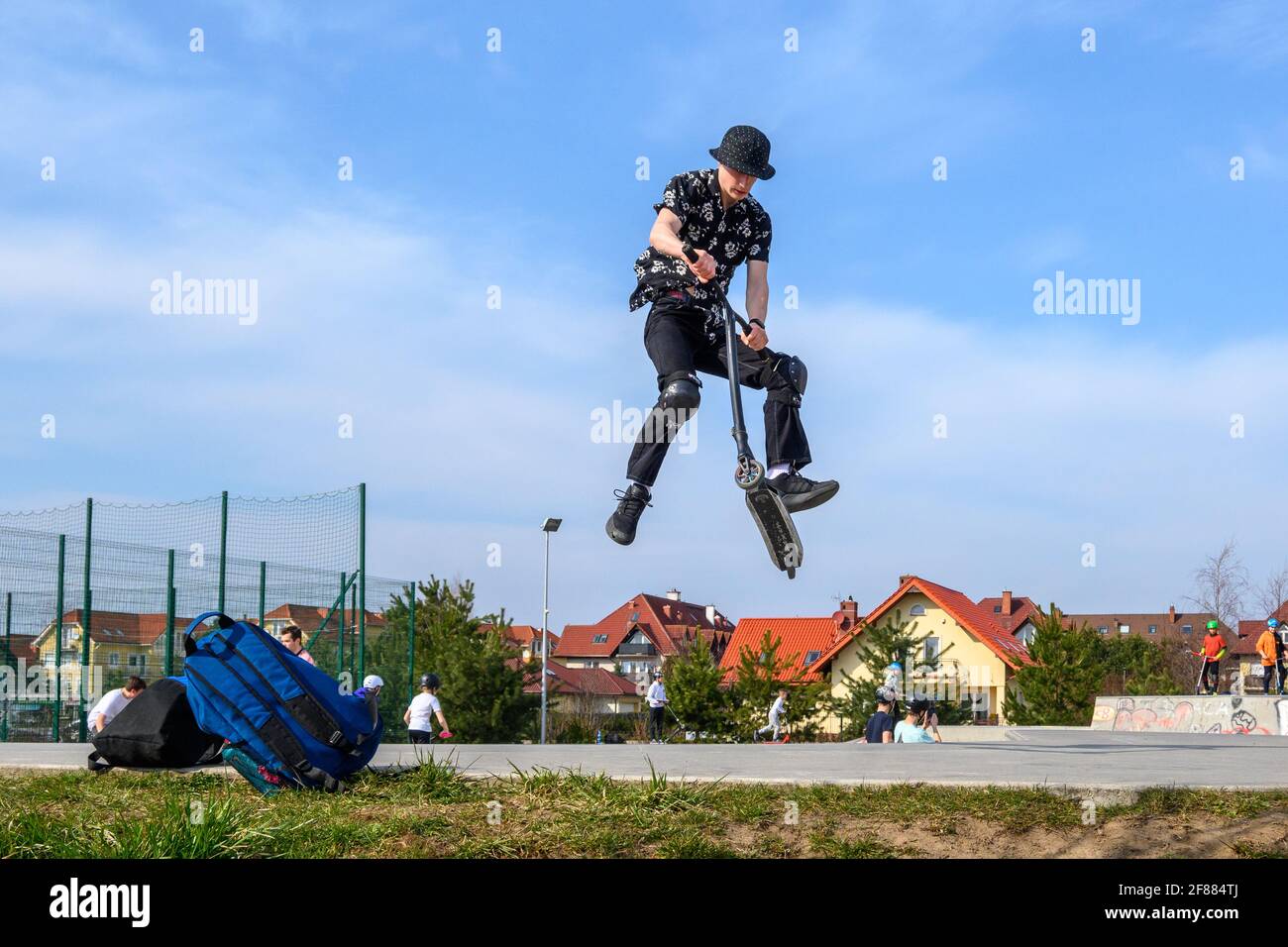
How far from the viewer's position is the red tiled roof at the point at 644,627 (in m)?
116

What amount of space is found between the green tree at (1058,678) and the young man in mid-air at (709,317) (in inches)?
1490

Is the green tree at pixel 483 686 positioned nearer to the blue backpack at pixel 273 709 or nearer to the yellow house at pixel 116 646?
the yellow house at pixel 116 646

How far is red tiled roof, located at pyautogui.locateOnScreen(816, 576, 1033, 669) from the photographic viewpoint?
56219 mm

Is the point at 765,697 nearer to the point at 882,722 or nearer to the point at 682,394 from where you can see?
the point at 882,722

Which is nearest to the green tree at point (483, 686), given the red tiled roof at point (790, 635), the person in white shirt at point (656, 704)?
the person in white shirt at point (656, 704)

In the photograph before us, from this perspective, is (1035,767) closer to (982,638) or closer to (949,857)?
(949,857)

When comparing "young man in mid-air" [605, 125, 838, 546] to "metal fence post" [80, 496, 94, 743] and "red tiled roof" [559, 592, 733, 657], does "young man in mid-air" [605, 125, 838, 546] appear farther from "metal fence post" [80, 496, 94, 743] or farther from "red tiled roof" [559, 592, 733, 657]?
"red tiled roof" [559, 592, 733, 657]

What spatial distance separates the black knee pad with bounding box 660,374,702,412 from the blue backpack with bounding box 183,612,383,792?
2540 mm

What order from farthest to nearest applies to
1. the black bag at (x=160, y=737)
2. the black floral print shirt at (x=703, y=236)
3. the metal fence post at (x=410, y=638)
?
1. the metal fence post at (x=410, y=638)
2. the black floral print shirt at (x=703, y=236)
3. the black bag at (x=160, y=737)

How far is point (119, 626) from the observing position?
663 inches

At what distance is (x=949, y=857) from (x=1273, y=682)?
25045 millimetres

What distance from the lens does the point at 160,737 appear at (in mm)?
6441

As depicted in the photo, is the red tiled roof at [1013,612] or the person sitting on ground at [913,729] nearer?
the person sitting on ground at [913,729]

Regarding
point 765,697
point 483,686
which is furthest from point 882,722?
point 765,697
